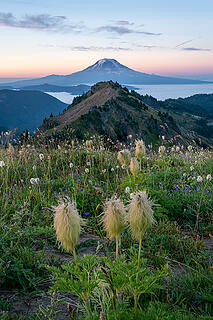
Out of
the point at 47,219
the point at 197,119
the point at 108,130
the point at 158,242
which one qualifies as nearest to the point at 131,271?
the point at 158,242

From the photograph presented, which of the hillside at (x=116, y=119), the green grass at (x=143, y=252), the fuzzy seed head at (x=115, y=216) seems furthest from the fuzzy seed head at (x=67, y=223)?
the hillside at (x=116, y=119)

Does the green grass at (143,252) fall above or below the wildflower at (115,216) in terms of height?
below

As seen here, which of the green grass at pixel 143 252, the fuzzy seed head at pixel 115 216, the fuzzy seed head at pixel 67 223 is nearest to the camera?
the fuzzy seed head at pixel 67 223

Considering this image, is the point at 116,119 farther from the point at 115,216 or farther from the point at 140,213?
the point at 140,213

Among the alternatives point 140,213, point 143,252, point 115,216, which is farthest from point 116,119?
point 140,213

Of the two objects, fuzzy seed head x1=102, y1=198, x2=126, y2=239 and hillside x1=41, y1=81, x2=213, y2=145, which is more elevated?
fuzzy seed head x1=102, y1=198, x2=126, y2=239

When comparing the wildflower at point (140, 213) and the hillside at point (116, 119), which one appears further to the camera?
the hillside at point (116, 119)

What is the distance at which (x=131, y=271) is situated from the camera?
222cm

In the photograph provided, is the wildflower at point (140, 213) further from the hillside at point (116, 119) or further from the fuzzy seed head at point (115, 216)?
the hillside at point (116, 119)

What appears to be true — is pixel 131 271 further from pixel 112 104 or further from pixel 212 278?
pixel 112 104

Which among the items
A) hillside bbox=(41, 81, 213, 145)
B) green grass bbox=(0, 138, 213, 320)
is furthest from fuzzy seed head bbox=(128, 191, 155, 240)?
hillside bbox=(41, 81, 213, 145)

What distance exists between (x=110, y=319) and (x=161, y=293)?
125 cm

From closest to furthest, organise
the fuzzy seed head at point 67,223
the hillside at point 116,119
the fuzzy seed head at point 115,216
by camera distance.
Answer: the fuzzy seed head at point 67,223, the fuzzy seed head at point 115,216, the hillside at point 116,119

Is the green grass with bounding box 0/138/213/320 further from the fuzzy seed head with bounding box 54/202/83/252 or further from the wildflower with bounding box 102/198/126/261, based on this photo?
the wildflower with bounding box 102/198/126/261
